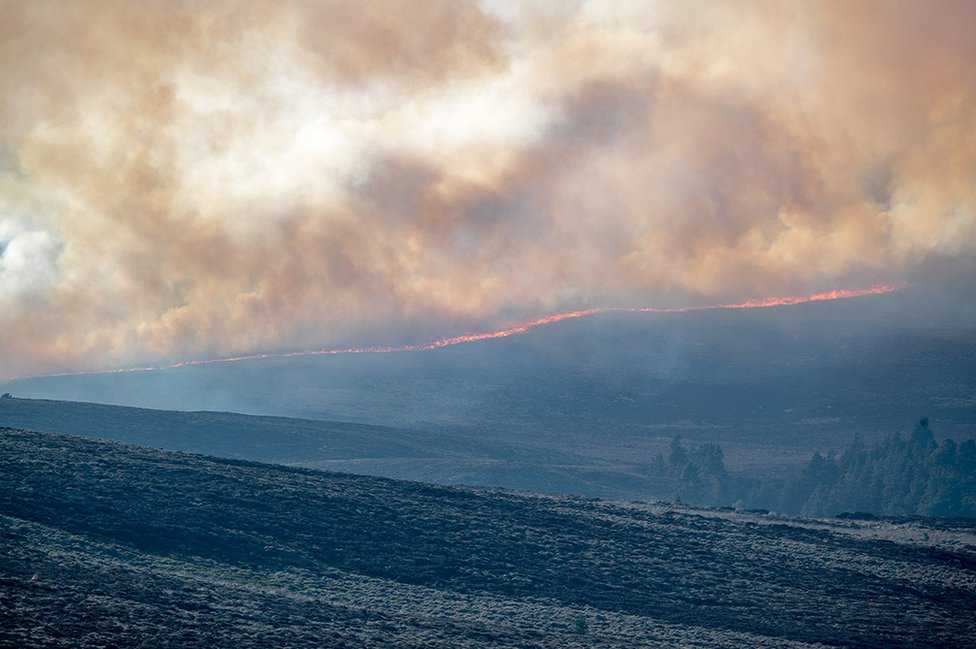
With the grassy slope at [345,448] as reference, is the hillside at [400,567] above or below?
below

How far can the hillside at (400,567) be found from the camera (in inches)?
1764

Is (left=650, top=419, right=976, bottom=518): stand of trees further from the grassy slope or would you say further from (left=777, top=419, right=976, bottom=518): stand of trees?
the grassy slope

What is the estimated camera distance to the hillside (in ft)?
147

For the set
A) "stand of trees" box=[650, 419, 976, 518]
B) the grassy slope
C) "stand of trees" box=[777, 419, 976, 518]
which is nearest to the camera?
the grassy slope

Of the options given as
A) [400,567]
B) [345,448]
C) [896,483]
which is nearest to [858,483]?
[896,483]

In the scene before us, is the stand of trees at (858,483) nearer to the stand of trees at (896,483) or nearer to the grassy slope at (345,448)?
the stand of trees at (896,483)

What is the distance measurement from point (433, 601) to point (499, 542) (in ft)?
42.1

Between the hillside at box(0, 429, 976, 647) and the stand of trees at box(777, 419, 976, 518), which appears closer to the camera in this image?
the hillside at box(0, 429, 976, 647)

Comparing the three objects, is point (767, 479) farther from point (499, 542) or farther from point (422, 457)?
point (499, 542)

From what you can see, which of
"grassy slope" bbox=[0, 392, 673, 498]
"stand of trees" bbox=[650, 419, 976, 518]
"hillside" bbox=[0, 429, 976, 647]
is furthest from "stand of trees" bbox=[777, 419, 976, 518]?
"hillside" bbox=[0, 429, 976, 647]

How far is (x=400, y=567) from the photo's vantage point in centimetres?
6003

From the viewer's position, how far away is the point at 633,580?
6303cm

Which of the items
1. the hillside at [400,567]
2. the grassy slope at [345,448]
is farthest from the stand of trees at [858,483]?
the hillside at [400,567]

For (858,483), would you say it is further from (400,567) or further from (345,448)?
(400,567)
